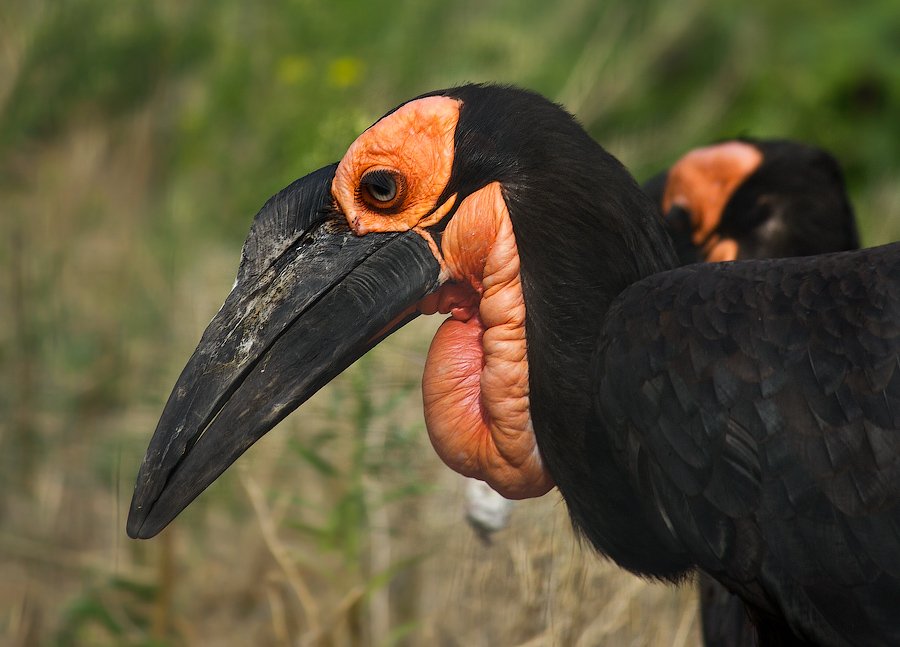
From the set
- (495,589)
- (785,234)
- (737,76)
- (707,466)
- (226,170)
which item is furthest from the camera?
(737,76)

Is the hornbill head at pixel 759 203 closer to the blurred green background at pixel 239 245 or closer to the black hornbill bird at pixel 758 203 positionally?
the black hornbill bird at pixel 758 203

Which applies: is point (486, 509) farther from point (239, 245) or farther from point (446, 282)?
point (239, 245)

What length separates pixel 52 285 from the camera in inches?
207

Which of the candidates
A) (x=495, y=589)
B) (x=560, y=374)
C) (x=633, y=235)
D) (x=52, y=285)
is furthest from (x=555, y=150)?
(x=52, y=285)

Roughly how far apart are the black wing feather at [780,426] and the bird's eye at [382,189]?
0.58 m

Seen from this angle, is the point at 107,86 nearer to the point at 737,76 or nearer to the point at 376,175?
the point at 737,76

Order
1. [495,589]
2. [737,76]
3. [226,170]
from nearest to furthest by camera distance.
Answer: [495,589]
[226,170]
[737,76]

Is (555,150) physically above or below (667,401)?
above

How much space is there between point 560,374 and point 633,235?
13.1 inches

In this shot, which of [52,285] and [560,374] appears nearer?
[560,374]

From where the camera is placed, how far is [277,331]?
258 centimetres

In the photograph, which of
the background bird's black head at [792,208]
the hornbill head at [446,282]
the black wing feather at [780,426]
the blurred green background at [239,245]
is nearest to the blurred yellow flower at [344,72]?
the blurred green background at [239,245]

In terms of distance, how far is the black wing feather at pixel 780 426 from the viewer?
2268 millimetres

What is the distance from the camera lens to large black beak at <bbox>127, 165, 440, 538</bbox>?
8.36 feet
